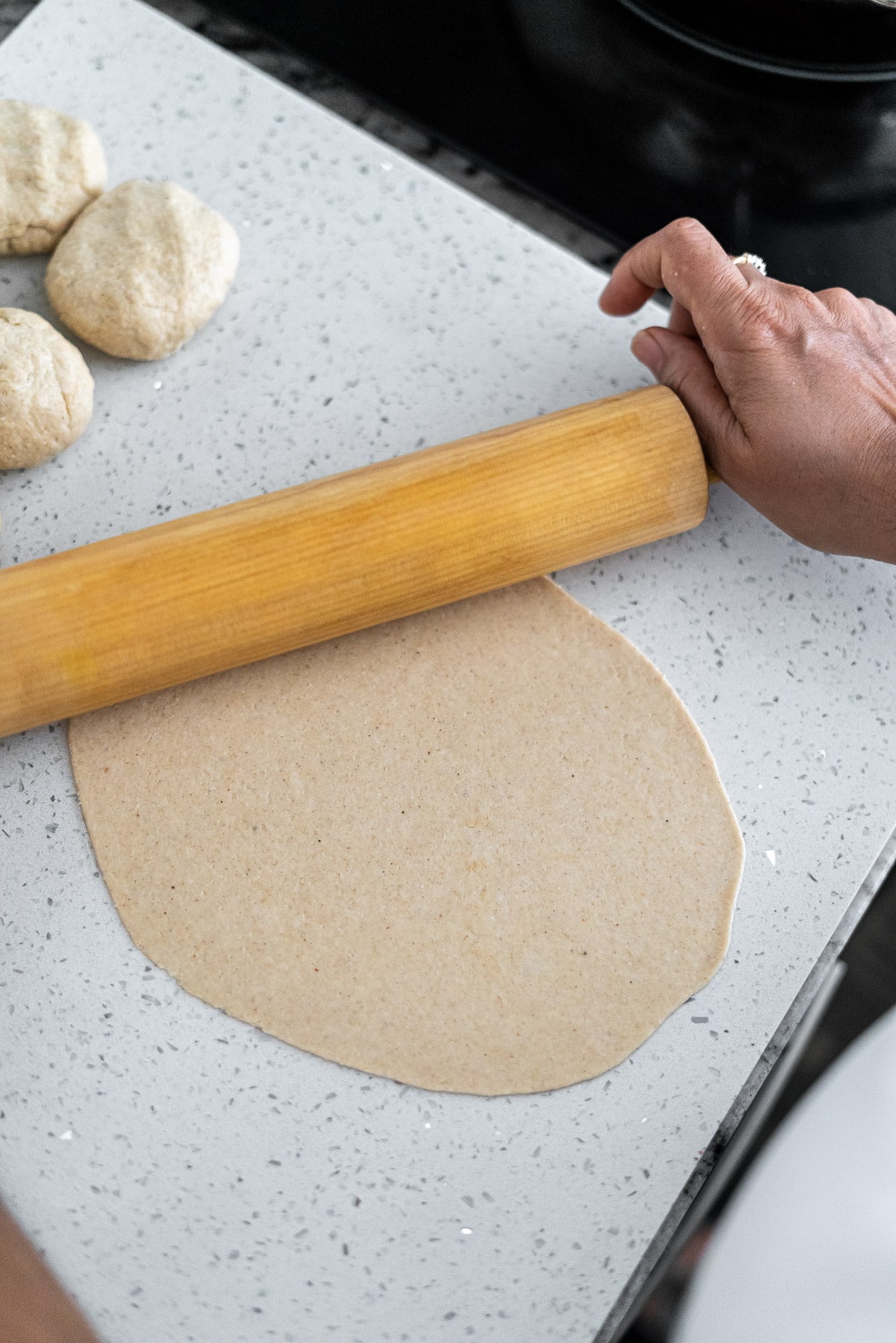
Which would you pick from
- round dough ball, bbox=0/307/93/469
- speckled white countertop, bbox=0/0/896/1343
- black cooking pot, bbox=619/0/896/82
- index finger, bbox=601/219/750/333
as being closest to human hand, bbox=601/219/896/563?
index finger, bbox=601/219/750/333

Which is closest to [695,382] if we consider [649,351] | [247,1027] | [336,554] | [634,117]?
[649,351]

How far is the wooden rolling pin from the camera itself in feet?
3.00

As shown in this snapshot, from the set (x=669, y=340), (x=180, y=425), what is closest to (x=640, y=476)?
(x=669, y=340)

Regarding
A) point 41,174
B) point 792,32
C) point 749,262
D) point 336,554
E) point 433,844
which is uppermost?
point 792,32

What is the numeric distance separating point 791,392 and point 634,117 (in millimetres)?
604

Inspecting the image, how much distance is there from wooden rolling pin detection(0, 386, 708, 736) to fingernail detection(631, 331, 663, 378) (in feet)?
0.30

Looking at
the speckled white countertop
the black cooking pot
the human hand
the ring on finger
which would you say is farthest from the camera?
the black cooking pot

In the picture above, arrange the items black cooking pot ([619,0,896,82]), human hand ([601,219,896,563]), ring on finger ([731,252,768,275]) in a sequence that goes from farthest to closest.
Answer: black cooking pot ([619,0,896,82])
ring on finger ([731,252,768,275])
human hand ([601,219,896,563])

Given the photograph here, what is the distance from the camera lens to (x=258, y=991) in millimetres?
908

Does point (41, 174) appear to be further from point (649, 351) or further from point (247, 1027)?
point (247, 1027)

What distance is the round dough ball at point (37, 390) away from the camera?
1007mm

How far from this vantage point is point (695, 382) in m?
1.06

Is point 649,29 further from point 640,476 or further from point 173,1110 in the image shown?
point 173,1110

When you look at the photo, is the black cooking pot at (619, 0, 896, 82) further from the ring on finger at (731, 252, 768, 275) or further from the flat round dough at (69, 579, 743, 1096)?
the flat round dough at (69, 579, 743, 1096)
